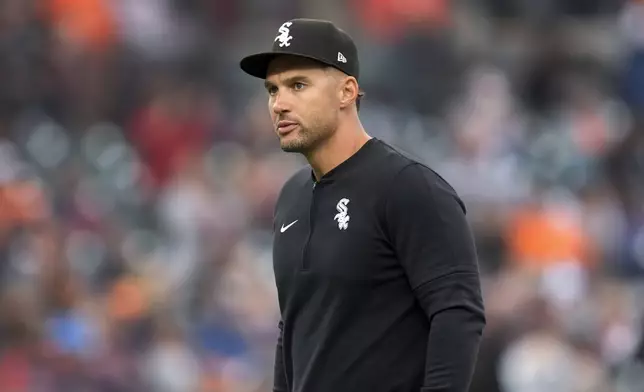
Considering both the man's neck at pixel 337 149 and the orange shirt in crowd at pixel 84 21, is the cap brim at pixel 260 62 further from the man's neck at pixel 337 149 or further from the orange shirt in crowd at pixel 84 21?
the orange shirt in crowd at pixel 84 21

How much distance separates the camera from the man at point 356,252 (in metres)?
2.90

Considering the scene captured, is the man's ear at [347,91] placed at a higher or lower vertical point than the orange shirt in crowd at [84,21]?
lower

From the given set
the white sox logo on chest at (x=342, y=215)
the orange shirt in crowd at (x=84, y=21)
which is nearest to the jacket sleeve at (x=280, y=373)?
the white sox logo on chest at (x=342, y=215)

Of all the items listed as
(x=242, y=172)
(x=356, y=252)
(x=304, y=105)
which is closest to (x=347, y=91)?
(x=304, y=105)

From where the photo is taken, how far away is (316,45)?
3102 mm

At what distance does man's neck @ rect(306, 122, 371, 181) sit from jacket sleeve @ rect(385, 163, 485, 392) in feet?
0.74

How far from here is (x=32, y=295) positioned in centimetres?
757

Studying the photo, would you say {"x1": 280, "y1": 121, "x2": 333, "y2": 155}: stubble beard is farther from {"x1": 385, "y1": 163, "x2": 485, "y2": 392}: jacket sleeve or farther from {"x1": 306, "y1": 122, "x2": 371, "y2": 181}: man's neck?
{"x1": 385, "y1": 163, "x2": 485, "y2": 392}: jacket sleeve

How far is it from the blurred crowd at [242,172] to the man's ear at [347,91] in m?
3.13

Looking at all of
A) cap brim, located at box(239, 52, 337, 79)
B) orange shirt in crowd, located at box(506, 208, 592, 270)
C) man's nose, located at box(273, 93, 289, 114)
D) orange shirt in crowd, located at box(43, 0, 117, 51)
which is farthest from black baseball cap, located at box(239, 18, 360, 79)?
orange shirt in crowd, located at box(43, 0, 117, 51)

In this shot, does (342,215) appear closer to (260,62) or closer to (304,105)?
(304,105)

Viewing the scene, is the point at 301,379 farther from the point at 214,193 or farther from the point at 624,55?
the point at 624,55

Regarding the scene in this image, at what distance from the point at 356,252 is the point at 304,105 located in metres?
0.42

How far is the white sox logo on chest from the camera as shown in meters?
3.05
